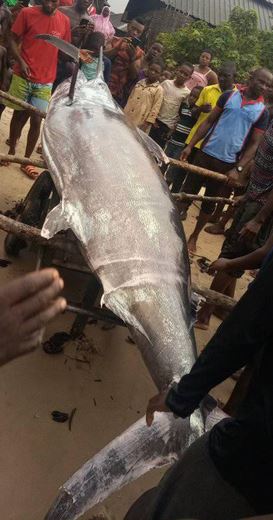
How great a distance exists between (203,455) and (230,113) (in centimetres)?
426

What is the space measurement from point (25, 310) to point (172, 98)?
19.6ft

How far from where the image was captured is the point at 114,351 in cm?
340

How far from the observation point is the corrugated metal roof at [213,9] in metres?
19.0

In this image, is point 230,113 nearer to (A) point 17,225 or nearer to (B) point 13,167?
(B) point 13,167

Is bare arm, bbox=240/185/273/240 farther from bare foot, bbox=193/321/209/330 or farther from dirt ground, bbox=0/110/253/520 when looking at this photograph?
dirt ground, bbox=0/110/253/520

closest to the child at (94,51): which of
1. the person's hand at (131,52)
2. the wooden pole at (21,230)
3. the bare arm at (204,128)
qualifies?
the person's hand at (131,52)

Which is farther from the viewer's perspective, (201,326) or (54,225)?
(201,326)

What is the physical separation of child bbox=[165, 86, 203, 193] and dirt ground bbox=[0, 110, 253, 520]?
3.10 meters

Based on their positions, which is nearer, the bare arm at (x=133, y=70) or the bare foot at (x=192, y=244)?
the bare foot at (x=192, y=244)

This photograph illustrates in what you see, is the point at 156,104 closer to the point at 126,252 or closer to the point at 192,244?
the point at 192,244

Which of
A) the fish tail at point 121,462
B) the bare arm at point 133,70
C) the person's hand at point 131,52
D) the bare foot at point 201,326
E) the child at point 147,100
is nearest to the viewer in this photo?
the fish tail at point 121,462

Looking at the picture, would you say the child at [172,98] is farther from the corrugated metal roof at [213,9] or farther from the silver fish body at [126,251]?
the corrugated metal roof at [213,9]

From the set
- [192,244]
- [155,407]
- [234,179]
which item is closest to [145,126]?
[192,244]

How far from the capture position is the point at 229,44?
547 inches
